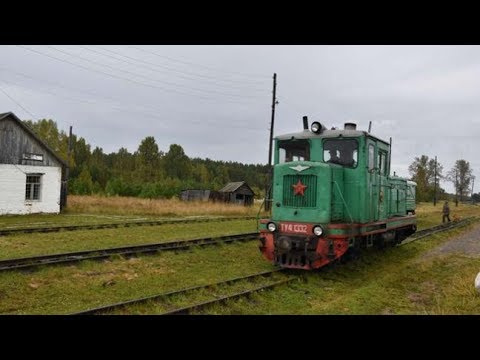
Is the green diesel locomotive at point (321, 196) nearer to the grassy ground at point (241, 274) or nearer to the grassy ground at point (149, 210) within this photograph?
the grassy ground at point (241, 274)

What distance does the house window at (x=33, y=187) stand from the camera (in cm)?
2422

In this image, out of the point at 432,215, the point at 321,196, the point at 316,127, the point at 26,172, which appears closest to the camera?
the point at 321,196

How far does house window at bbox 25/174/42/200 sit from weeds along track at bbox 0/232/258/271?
47.7 ft

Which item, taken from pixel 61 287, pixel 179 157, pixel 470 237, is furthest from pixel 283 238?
pixel 179 157

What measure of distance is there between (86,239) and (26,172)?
12.0m

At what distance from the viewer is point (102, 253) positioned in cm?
1141

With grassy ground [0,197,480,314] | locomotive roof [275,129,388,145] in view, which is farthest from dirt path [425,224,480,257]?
locomotive roof [275,129,388,145]

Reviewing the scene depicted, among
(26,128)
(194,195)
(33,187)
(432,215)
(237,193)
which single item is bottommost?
(432,215)

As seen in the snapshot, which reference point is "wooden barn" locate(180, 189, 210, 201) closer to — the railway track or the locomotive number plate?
the locomotive number plate

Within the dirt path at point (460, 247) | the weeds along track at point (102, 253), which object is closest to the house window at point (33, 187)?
the weeds along track at point (102, 253)

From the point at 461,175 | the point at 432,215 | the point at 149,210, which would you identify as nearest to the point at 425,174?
the point at 461,175

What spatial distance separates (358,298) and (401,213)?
7591mm

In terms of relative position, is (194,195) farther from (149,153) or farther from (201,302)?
(201,302)
